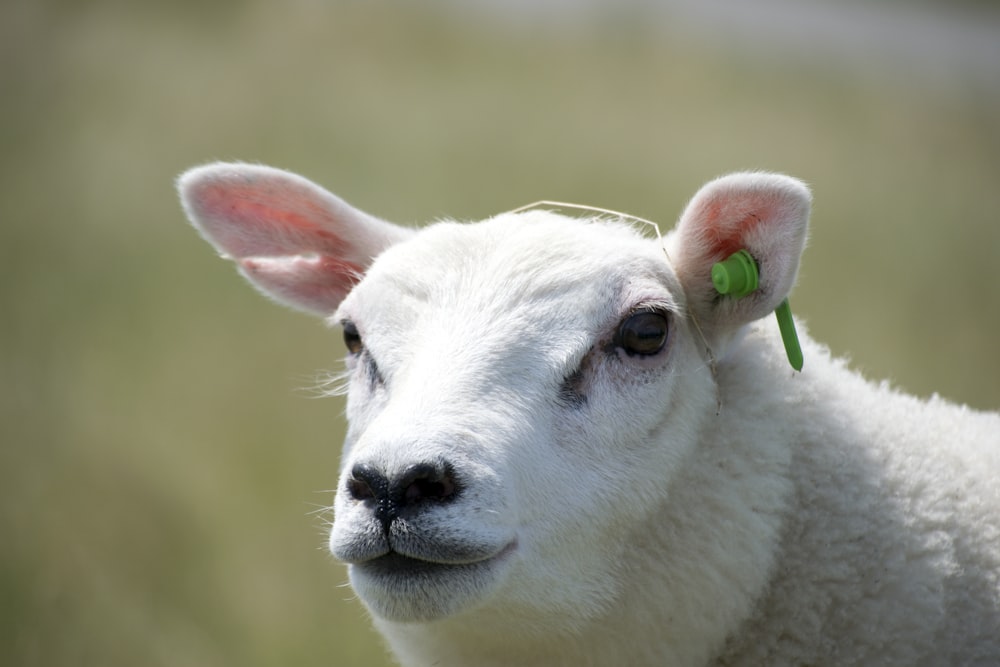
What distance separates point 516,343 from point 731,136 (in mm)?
8735

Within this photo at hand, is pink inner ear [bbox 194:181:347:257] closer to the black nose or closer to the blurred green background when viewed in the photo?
the blurred green background

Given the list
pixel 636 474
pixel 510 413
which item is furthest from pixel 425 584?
pixel 636 474

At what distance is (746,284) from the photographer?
321cm

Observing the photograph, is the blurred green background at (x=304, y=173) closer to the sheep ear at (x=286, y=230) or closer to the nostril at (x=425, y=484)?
the sheep ear at (x=286, y=230)

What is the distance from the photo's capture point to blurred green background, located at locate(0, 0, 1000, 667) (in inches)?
245

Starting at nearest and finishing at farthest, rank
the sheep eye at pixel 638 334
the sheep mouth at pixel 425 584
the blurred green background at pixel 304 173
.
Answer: the sheep mouth at pixel 425 584 → the sheep eye at pixel 638 334 → the blurred green background at pixel 304 173

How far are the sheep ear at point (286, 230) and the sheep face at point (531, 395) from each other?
426 mm

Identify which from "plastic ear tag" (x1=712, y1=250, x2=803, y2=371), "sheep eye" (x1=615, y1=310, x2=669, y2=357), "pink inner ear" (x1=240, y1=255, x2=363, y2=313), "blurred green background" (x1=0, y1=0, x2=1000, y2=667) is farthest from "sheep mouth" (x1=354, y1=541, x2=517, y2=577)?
"blurred green background" (x1=0, y1=0, x2=1000, y2=667)

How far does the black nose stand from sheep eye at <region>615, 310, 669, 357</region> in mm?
808

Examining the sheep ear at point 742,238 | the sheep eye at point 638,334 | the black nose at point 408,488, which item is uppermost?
the sheep ear at point 742,238

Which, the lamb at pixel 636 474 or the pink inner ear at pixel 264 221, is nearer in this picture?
the lamb at pixel 636 474

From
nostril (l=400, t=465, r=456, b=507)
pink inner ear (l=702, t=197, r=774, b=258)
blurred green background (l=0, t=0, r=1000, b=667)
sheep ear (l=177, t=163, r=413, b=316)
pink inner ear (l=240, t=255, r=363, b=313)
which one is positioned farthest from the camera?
blurred green background (l=0, t=0, r=1000, b=667)

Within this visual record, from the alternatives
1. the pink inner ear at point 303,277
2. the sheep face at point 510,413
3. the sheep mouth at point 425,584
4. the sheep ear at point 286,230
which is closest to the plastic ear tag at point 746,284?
the sheep face at point 510,413

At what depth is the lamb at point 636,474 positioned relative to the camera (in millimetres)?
2715
